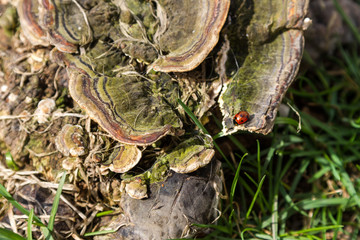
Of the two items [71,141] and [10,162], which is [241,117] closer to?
[71,141]

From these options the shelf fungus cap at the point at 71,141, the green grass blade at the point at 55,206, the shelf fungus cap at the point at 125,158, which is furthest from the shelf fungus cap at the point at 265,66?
the green grass blade at the point at 55,206

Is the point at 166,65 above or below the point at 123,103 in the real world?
above

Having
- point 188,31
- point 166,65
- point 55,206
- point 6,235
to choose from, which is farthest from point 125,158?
point 188,31

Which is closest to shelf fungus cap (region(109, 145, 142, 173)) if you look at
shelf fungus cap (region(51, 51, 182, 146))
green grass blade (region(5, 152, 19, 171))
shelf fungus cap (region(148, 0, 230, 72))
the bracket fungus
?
the bracket fungus

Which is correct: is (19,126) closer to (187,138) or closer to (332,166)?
(187,138)

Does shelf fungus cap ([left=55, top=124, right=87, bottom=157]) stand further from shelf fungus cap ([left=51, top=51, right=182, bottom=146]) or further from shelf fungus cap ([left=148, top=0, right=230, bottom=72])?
shelf fungus cap ([left=148, top=0, right=230, bottom=72])

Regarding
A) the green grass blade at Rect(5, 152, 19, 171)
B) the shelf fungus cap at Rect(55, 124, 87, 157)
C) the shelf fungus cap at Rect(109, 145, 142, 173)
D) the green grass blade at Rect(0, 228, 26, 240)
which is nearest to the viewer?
the green grass blade at Rect(0, 228, 26, 240)
